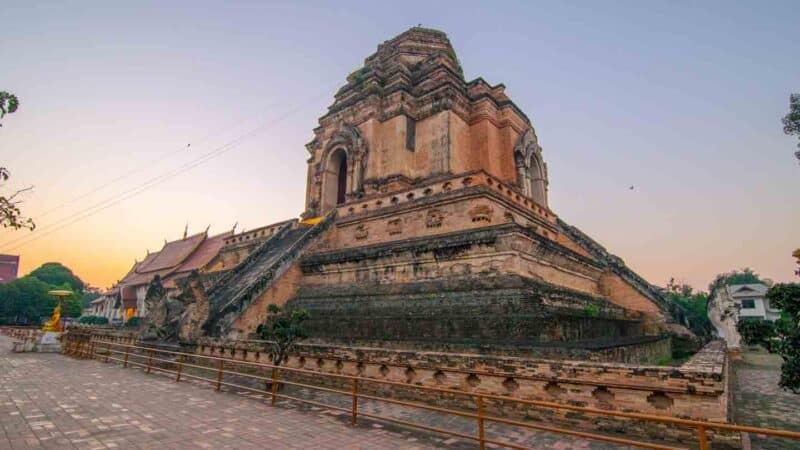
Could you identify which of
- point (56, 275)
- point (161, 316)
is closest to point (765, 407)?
point (161, 316)

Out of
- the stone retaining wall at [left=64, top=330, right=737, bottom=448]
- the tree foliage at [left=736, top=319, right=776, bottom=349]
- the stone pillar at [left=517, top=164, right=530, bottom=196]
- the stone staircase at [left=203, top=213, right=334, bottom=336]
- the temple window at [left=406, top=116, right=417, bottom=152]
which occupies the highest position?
the temple window at [left=406, top=116, right=417, bottom=152]

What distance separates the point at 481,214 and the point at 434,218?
1.79 meters

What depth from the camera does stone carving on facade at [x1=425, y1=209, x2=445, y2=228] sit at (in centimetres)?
1327

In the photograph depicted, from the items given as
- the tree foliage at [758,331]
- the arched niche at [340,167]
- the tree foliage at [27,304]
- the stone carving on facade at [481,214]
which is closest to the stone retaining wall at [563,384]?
the tree foliage at [758,331]

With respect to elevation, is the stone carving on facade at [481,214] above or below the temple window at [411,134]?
below

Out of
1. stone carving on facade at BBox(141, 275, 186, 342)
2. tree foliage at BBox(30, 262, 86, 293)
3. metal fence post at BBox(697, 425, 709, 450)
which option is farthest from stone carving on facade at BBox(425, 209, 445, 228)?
tree foliage at BBox(30, 262, 86, 293)

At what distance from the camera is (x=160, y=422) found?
6172 millimetres

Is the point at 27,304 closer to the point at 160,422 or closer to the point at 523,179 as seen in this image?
the point at 160,422

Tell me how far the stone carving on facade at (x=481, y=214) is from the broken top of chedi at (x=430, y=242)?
37mm

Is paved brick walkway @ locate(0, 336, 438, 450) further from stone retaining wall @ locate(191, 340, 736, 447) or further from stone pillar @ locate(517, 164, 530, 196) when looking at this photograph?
stone pillar @ locate(517, 164, 530, 196)

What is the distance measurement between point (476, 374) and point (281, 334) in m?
4.28

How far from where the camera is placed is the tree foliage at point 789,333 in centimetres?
457

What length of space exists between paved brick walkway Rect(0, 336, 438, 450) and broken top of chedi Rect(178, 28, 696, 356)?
140 inches

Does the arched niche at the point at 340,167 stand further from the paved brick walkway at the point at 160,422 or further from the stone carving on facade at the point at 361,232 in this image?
the paved brick walkway at the point at 160,422
